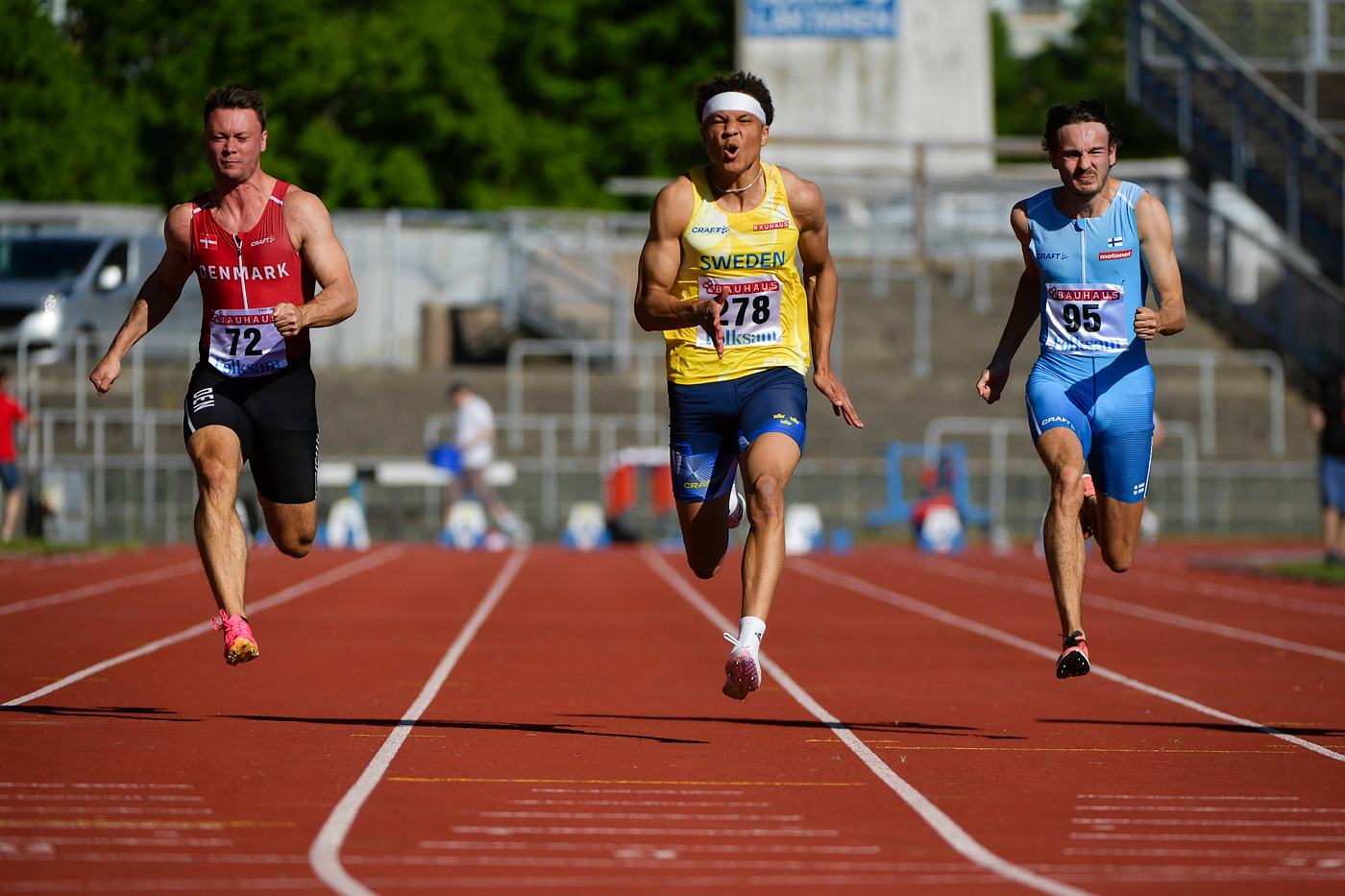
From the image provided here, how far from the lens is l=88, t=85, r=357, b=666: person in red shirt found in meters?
7.56

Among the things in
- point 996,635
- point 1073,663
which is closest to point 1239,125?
point 996,635

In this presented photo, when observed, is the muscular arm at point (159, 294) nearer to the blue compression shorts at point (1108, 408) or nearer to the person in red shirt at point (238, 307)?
the person in red shirt at point (238, 307)

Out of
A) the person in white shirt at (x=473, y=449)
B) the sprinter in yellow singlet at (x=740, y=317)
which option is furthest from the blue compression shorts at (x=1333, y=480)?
the sprinter in yellow singlet at (x=740, y=317)

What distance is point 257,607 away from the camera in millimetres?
14211

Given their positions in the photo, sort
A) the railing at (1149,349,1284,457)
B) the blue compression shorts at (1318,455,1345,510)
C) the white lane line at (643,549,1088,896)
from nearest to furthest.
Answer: the white lane line at (643,549,1088,896) < the blue compression shorts at (1318,455,1345,510) < the railing at (1149,349,1284,457)

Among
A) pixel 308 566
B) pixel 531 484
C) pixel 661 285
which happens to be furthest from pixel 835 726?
pixel 531 484

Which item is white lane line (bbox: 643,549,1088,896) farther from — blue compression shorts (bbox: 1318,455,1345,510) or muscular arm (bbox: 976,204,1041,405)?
blue compression shorts (bbox: 1318,455,1345,510)

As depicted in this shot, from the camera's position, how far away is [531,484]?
81.9ft

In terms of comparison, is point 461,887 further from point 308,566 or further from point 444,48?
point 444,48

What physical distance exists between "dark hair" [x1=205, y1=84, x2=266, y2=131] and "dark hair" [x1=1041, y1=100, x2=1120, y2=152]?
9.97 feet

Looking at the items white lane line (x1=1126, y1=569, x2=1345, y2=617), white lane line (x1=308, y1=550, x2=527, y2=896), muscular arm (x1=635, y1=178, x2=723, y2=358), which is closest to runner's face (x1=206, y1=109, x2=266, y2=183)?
muscular arm (x1=635, y1=178, x2=723, y2=358)

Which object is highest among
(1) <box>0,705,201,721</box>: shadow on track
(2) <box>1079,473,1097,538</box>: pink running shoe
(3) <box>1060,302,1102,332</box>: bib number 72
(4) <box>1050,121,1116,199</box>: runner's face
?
(4) <box>1050,121,1116,199</box>: runner's face

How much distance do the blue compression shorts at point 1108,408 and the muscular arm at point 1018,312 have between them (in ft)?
0.59

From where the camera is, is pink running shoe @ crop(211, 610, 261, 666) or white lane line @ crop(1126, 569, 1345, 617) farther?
white lane line @ crop(1126, 569, 1345, 617)
